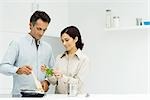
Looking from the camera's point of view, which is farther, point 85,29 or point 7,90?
point 85,29

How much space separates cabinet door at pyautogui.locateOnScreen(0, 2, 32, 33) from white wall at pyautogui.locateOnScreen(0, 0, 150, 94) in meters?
0.22

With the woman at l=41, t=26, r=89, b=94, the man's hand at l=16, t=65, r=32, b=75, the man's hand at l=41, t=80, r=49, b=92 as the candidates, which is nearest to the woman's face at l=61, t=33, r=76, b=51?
the woman at l=41, t=26, r=89, b=94

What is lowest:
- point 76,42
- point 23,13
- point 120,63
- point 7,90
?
point 7,90

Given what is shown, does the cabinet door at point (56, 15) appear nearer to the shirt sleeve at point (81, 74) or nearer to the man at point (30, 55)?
the man at point (30, 55)

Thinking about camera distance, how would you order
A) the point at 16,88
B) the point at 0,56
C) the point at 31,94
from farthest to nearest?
the point at 0,56 → the point at 16,88 → the point at 31,94

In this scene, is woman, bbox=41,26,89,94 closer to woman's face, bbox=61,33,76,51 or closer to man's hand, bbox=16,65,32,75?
woman's face, bbox=61,33,76,51

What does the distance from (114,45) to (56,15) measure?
2.65 ft

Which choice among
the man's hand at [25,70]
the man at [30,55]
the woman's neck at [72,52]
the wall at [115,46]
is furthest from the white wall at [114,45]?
the man's hand at [25,70]

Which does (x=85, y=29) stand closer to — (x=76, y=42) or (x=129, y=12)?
(x=129, y=12)

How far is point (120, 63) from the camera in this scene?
3.67m

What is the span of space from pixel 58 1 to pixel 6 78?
119 centimetres

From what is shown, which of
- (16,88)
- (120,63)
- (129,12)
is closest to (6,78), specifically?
(16,88)

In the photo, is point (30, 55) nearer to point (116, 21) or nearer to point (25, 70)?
point (25, 70)

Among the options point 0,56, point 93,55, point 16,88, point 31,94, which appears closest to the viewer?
point 31,94
